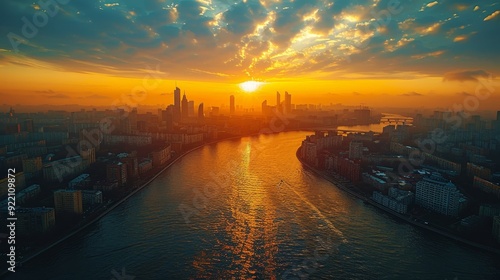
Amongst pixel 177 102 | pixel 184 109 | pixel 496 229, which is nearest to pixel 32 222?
pixel 496 229

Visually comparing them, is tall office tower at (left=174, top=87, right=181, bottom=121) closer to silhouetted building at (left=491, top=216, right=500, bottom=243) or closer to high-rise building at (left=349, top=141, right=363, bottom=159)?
high-rise building at (left=349, top=141, right=363, bottom=159)

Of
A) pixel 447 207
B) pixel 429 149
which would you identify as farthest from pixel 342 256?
pixel 429 149

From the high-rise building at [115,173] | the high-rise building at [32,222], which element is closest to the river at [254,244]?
the high-rise building at [32,222]

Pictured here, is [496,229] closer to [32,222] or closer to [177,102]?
[32,222]

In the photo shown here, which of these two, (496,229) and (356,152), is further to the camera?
(356,152)

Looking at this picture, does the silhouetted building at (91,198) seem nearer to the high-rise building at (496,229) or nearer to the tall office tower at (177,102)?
the high-rise building at (496,229)
